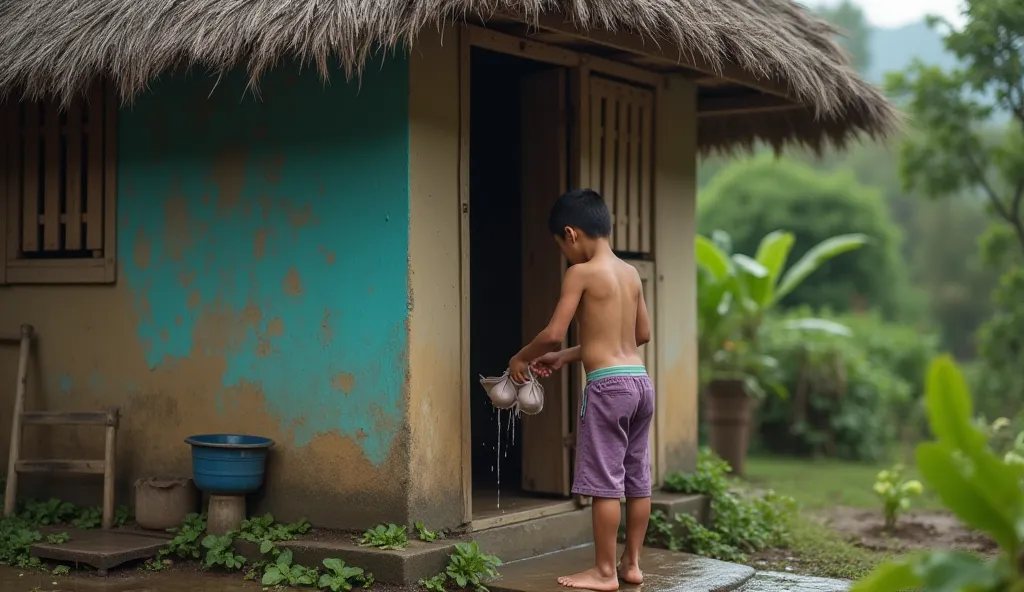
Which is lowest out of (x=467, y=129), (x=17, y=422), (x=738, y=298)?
(x=17, y=422)

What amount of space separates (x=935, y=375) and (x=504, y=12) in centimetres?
289

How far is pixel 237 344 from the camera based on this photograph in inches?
221

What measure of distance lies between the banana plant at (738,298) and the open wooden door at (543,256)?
4131mm

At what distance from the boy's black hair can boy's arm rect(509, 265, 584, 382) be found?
0.65 feet

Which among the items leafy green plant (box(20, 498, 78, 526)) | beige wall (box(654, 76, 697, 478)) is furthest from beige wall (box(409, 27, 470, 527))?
leafy green plant (box(20, 498, 78, 526))

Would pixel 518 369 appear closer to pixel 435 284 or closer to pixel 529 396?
pixel 529 396

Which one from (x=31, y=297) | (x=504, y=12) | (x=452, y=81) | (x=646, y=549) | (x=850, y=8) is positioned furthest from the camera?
(x=850, y=8)

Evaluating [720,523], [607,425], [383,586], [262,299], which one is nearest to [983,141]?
[720,523]

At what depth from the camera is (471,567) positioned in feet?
16.0

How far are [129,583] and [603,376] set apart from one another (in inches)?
91.7

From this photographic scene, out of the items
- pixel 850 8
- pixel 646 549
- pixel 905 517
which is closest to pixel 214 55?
pixel 646 549

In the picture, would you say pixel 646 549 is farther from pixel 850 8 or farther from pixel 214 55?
pixel 850 8

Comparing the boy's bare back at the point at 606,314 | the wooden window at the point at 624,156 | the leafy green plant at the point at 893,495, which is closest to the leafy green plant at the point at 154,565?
the boy's bare back at the point at 606,314

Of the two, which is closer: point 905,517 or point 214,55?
point 214,55
